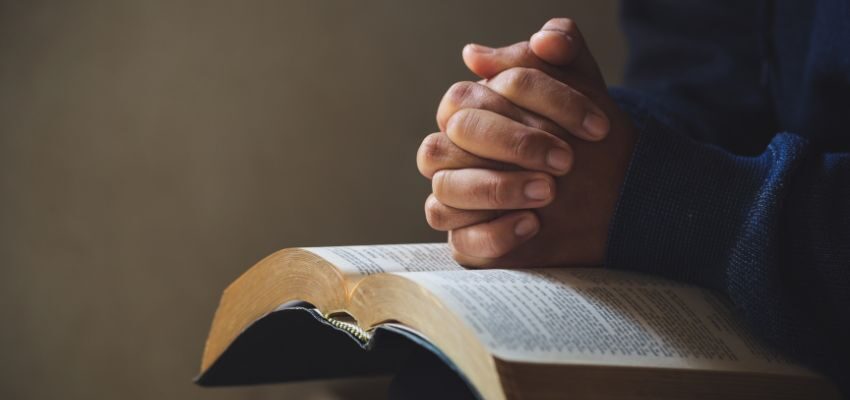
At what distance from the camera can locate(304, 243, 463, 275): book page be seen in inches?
26.4

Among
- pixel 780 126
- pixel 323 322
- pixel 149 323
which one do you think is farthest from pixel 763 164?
pixel 149 323

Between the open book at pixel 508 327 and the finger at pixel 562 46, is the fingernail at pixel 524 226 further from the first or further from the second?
the finger at pixel 562 46

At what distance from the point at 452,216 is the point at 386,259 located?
78 mm

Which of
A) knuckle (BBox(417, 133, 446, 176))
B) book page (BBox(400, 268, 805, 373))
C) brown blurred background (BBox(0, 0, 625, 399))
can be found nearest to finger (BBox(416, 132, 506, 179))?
knuckle (BBox(417, 133, 446, 176))

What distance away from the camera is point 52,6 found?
4.13ft

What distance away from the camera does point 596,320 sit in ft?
1.85

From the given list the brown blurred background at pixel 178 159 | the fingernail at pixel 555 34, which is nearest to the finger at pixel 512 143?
the fingernail at pixel 555 34

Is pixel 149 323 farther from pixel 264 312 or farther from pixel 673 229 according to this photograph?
pixel 673 229

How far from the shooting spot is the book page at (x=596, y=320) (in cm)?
51

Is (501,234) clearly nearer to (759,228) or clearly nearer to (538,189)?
(538,189)

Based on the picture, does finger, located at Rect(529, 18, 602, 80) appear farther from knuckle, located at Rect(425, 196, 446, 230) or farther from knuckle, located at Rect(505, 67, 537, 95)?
knuckle, located at Rect(425, 196, 446, 230)

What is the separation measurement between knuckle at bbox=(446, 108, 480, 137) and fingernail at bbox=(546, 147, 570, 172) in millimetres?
73

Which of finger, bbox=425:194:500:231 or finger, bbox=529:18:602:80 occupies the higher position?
finger, bbox=529:18:602:80

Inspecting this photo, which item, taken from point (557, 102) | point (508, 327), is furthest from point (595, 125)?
point (508, 327)
